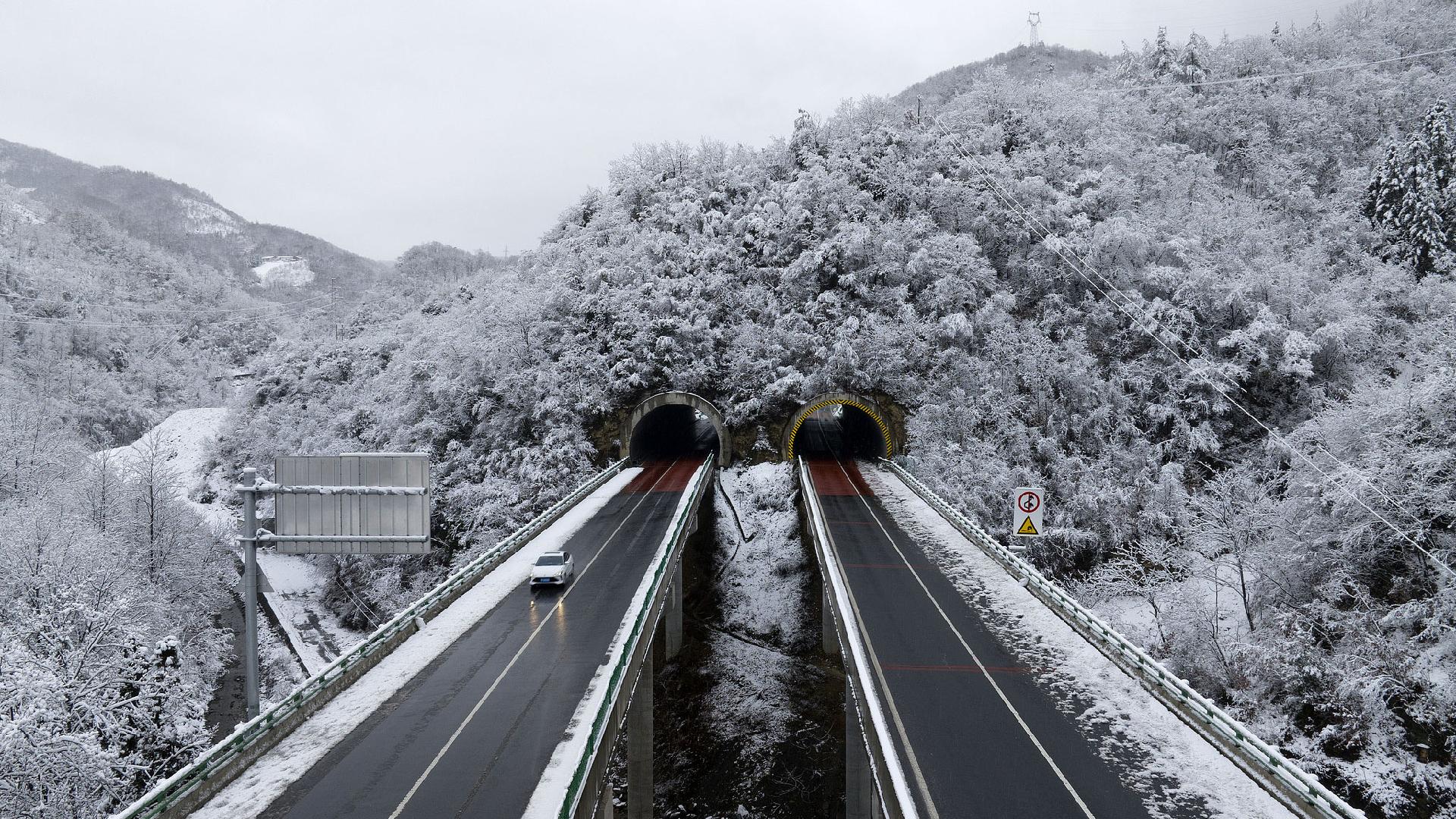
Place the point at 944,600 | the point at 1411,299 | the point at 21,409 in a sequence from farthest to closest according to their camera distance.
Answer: the point at 21,409 → the point at 1411,299 → the point at 944,600

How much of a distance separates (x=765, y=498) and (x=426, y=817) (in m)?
31.6

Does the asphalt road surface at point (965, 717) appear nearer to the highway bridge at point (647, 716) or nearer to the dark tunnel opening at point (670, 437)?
the highway bridge at point (647, 716)

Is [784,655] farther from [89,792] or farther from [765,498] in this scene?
[89,792]

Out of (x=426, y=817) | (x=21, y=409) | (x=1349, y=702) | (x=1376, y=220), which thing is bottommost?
(x=1349, y=702)

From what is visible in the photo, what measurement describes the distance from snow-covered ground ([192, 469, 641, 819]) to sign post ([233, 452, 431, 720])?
11.0ft

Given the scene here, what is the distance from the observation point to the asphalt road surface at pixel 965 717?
11992 mm

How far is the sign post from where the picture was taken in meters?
15.1

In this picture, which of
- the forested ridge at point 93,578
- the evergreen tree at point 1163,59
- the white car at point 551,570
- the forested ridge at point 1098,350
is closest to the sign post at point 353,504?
the forested ridge at point 93,578

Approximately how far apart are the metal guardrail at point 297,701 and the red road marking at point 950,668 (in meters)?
12.5

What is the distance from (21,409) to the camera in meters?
55.0

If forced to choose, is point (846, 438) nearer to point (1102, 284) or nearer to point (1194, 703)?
point (1102, 284)

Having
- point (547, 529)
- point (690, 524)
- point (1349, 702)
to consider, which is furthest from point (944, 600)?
point (547, 529)

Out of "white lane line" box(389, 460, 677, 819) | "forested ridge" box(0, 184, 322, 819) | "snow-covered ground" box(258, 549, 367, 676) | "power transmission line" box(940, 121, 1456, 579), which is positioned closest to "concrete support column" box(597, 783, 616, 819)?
"white lane line" box(389, 460, 677, 819)

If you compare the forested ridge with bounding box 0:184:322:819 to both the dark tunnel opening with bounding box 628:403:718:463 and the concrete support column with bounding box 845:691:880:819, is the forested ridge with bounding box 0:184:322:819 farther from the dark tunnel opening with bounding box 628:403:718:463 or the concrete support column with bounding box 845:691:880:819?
the dark tunnel opening with bounding box 628:403:718:463
